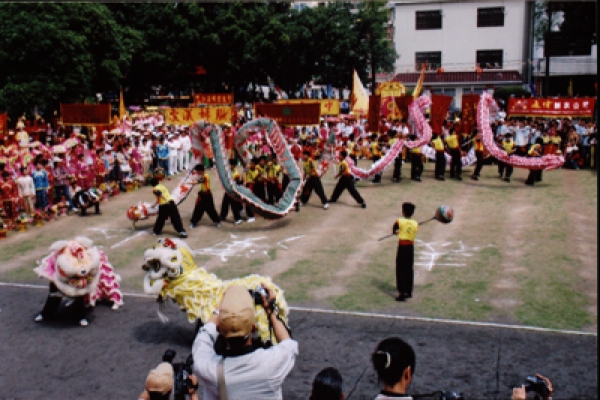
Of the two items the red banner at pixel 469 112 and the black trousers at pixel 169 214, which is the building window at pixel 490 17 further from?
the black trousers at pixel 169 214

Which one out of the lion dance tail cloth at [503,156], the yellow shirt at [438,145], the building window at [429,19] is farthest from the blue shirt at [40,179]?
the building window at [429,19]

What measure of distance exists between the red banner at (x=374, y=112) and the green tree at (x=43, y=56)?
1096 cm

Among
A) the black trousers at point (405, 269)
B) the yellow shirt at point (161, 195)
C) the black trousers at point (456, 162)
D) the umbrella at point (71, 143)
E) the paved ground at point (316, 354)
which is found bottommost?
the paved ground at point (316, 354)

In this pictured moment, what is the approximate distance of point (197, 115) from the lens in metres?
22.3

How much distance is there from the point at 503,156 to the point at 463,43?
27.4 meters

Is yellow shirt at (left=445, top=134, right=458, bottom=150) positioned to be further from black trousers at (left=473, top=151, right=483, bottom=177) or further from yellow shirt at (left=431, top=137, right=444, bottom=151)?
black trousers at (left=473, top=151, right=483, bottom=177)

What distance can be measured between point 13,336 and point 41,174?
25.2 ft

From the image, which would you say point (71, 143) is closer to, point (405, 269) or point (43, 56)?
point (43, 56)

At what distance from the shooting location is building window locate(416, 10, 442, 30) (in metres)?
44.1

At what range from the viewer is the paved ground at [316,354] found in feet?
22.9

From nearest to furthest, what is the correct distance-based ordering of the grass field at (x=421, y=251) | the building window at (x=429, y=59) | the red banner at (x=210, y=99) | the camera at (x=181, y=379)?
the camera at (x=181, y=379), the grass field at (x=421, y=251), the red banner at (x=210, y=99), the building window at (x=429, y=59)

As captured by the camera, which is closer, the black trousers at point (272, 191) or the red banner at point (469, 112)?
the black trousers at point (272, 191)

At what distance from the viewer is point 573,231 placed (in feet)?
43.2

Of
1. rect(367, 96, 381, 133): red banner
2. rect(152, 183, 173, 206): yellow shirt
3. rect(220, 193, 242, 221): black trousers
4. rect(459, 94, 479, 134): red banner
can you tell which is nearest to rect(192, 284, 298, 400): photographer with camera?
rect(152, 183, 173, 206): yellow shirt
